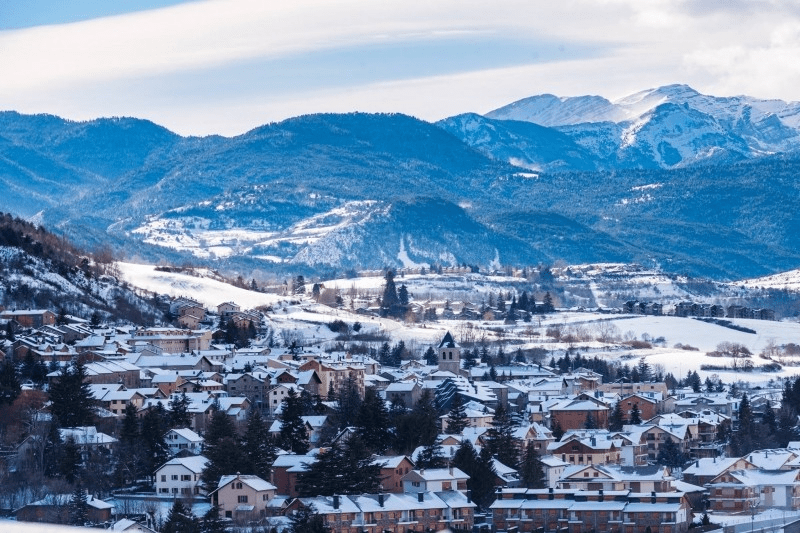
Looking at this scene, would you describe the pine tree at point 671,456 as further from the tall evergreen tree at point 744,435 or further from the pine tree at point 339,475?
the pine tree at point 339,475

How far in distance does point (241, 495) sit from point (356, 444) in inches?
210

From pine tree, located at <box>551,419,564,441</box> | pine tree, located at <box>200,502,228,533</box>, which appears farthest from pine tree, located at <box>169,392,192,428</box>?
pine tree, located at <box>551,419,564,441</box>

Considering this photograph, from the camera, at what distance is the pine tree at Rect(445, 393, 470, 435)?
7288 centimetres

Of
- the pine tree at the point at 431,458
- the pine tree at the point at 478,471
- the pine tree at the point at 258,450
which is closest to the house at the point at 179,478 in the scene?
the pine tree at the point at 258,450

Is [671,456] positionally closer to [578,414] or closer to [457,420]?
[578,414]

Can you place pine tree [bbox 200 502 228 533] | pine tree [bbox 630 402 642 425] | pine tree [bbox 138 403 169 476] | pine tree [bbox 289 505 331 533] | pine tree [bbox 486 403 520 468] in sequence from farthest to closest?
pine tree [bbox 630 402 642 425] → pine tree [bbox 486 403 520 468] → pine tree [bbox 138 403 169 476] → pine tree [bbox 289 505 331 533] → pine tree [bbox 200 502 228 533]

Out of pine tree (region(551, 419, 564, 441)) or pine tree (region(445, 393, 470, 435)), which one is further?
pine tree (region(551, 419, 564, 441))

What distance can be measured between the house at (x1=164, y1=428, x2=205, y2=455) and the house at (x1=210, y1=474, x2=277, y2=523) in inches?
281

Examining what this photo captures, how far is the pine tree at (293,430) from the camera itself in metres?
66.4

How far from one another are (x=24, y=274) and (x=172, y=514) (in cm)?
5352

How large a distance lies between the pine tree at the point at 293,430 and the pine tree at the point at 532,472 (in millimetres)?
7523

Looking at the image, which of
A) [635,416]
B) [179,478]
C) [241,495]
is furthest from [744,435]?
[241,495]

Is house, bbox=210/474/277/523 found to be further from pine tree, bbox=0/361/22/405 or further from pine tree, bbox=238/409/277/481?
pine tree, bbox=0/361/22/405

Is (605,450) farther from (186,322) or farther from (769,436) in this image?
(186,322)
